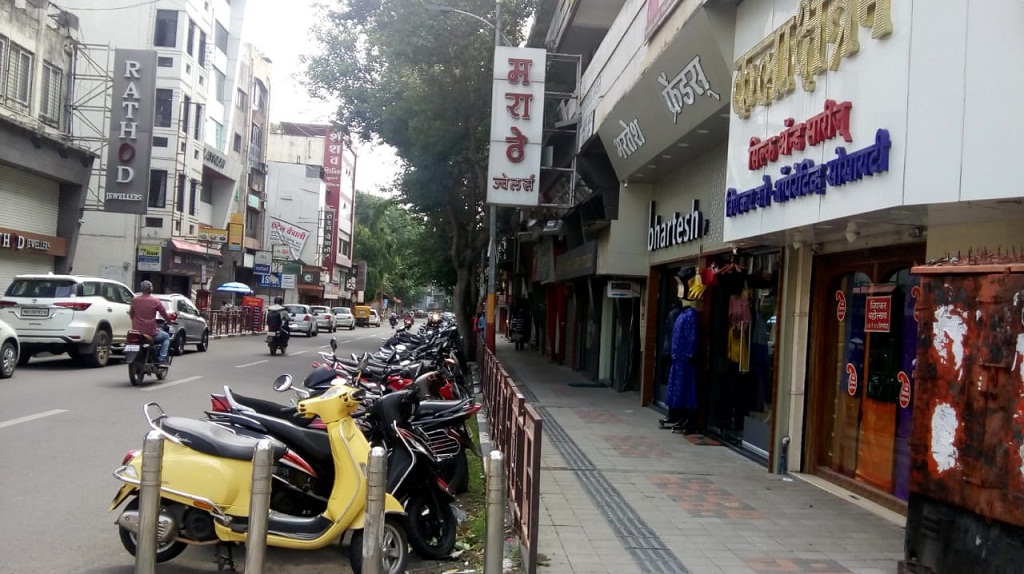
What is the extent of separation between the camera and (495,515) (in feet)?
14.2

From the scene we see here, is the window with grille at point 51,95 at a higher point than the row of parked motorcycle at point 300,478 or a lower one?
higher

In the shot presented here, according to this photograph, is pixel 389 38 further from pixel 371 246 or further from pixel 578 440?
pixel 371 246

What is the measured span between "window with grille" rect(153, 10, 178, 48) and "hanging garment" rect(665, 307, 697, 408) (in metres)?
28.4

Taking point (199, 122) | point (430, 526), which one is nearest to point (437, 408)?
point (430, 526)

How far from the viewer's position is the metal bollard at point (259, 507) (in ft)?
13.9

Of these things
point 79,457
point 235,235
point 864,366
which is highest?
point 235,235

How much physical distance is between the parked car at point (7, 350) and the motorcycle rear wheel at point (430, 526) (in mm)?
11094

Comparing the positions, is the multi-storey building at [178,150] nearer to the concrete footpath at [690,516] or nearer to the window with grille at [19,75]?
the window with grille at [19,75]

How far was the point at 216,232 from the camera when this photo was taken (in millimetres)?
34938

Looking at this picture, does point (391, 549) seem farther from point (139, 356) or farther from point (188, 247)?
point (188, 247)

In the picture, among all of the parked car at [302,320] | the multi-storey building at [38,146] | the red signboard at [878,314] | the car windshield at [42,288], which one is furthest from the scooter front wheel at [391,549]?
the parked car at [302,320]

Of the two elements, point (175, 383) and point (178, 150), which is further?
point (178, 150)

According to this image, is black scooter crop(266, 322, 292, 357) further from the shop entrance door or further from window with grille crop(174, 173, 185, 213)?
the shop entrance door

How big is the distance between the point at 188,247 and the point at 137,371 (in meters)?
21.9
